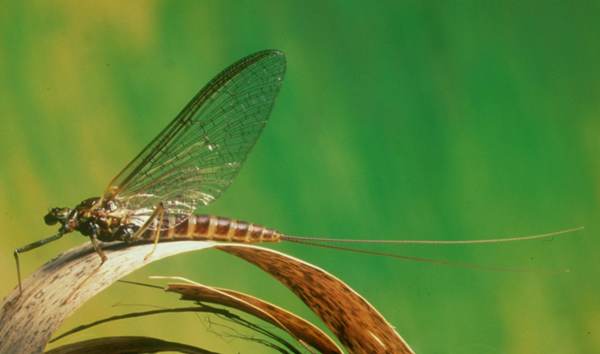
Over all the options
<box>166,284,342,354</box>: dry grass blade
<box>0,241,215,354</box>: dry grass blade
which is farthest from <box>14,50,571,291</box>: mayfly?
<box>166,284,342,354</box>: dry grass blade

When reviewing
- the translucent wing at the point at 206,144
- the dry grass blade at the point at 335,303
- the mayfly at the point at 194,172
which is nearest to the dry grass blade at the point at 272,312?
the dry grass blade at the point at 335,303

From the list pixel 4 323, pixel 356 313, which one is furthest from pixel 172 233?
pixel 356 313

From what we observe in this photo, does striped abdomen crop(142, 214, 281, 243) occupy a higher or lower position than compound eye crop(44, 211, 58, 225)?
lower

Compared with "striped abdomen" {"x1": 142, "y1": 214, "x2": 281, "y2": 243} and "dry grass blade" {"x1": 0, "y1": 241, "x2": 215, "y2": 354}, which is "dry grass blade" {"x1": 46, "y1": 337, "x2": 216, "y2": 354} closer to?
"dry grass blade" {"x1": 0, "y1": 241, "x2": 215, "y2": 354}

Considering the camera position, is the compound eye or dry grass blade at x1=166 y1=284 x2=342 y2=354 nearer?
dry grass blade at x1=166 y1=284 x2=342 y2=354

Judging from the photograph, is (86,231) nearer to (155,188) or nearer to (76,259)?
(155,188)

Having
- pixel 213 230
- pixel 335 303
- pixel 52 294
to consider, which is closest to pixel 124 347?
pixel 52 294
